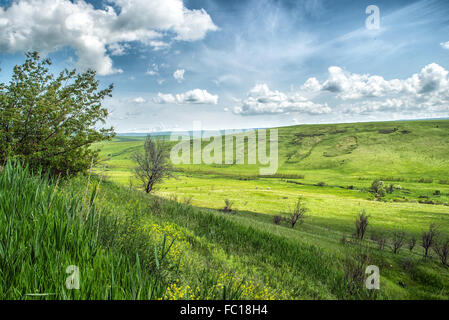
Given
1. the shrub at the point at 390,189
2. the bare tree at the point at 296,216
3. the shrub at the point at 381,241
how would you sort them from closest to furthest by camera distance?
the shrub at the point at 381,241
the bare tree at the point at 296,216
the shrub at the point at 390,189

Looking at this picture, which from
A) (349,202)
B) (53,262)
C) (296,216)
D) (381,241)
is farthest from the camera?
(349,202)

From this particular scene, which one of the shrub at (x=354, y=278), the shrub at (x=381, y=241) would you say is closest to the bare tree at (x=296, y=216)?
the shrub at (x=381, y=241)

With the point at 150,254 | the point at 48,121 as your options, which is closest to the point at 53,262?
the point at 150,254

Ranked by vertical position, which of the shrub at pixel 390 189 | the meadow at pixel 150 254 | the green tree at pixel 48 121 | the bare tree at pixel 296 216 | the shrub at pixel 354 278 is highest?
the green tree at pixel 48 121

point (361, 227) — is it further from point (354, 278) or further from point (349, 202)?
point (349, 202)

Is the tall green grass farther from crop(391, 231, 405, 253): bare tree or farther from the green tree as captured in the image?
crop(391, 231, 405, 253): bare tree

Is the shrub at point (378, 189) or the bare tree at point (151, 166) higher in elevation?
the bare tree at point (151, 166)

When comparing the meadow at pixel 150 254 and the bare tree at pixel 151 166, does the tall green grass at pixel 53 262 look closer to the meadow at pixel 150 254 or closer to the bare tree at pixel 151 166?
the meadow at pixel 150 254

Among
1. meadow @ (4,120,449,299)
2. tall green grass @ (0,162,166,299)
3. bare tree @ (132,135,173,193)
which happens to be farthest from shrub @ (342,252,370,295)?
bare tree @ (132,135,173,193)

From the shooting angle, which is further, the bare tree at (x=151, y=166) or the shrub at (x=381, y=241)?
the bare tree at (x=151, y=166)

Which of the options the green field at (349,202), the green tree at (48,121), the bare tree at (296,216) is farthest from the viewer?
the bare tree at (296,216)
